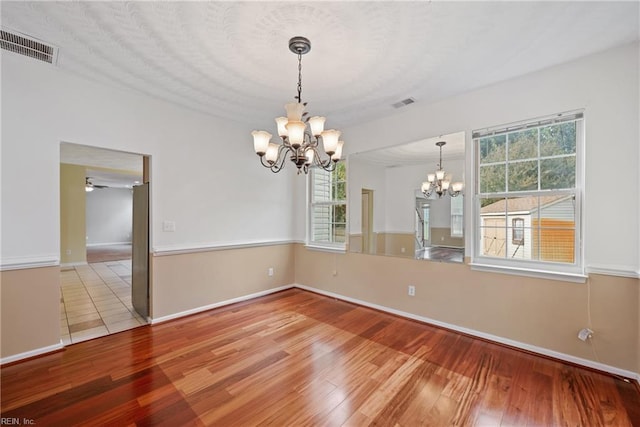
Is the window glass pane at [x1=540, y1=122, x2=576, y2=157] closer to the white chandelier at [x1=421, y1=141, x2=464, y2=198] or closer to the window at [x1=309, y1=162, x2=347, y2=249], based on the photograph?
the white chandelier at [x1=421, y1=141, x2=464, y2=198]

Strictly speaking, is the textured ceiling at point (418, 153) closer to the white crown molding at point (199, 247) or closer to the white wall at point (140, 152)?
the white wall at point (140, 152)

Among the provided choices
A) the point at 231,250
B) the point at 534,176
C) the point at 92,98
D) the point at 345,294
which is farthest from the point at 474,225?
the point at 92,98

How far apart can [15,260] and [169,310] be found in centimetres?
150

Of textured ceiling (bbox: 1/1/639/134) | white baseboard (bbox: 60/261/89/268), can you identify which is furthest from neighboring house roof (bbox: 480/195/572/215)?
white baseboard (bbox: 60/261/89/268)

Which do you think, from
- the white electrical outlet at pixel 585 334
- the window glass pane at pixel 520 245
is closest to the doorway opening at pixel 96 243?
the window glass pane at pixel 520 245

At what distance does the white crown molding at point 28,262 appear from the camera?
7.59 feet

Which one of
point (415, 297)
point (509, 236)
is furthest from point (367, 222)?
point (509, 236)

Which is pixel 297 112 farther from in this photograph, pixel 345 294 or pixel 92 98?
pixel 345 294

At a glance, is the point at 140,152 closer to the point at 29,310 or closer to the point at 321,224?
the point at 29,310

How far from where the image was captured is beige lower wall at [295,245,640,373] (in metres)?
2.20

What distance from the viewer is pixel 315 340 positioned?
9.18ft

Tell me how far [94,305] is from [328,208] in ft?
12.2

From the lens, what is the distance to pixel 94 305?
382 cm

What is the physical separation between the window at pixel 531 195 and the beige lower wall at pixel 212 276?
9.82 feet
